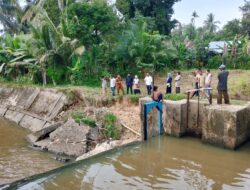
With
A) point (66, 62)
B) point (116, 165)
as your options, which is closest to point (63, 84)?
point (66, 62)

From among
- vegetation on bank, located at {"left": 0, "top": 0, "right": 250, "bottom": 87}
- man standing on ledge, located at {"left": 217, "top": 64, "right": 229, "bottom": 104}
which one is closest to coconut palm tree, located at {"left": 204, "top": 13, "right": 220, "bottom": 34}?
vegetation on bank, located at {"left": 0, "top": 0, "right": 250, "bottom": 87}

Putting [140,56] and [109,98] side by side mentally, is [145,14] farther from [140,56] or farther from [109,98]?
[109,98]

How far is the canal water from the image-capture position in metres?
8.30

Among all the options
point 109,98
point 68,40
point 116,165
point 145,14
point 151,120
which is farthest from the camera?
point 145,14

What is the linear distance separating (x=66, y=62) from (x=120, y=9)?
7376 millimetres

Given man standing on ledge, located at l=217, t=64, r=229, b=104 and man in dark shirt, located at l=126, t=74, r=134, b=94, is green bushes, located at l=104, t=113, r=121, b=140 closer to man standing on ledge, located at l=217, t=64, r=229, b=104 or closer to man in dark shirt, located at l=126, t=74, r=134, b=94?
man in dark shirt, located at l=126, t=74, r=134, b=94

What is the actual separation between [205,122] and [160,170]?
270cm

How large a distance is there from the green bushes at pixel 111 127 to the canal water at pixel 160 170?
9.01ft

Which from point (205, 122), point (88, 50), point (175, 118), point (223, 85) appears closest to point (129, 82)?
point (88, 50)

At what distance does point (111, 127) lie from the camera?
46.5ft

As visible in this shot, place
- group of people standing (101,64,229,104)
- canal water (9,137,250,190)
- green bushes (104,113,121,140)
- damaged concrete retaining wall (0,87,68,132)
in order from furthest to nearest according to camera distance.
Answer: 1. damaged concrete retaining wall (0,87,68,132)
2. green bushes (104,113,121,140)
3. group of people standing (101,64,229,104)
4. canal water (9,137,250,190)

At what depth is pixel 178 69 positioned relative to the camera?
25094mm

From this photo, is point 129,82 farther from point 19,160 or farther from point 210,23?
point 210,23

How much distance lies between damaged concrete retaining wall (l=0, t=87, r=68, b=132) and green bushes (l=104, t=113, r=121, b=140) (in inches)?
152
